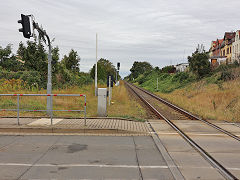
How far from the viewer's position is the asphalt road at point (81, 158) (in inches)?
179

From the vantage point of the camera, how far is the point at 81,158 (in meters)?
5.48

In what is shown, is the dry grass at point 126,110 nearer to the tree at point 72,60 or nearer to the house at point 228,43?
the tree at point 72,60

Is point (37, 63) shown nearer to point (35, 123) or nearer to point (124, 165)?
point (35, 123)

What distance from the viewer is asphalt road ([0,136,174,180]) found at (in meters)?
4.54

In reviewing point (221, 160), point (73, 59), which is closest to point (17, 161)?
point (221, 160)

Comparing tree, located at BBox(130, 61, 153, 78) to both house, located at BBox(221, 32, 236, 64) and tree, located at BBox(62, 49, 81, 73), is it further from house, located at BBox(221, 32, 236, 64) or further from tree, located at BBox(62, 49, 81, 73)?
tree, located at BBox(62, 49, 81, 73)

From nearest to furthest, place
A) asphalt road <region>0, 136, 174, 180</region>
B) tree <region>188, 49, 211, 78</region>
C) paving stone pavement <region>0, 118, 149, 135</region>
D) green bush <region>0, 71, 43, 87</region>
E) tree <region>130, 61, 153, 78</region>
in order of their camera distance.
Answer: asphalt road <region>0, 136, 174, 180</region>, paving stone pavement <region>0, 118, 149, 135</region>, green bush <region>0, 71, 43, 87</region>, tree <region>188, 49, 211, 78</region>, tree <region>130, 61, 153, 78</region>

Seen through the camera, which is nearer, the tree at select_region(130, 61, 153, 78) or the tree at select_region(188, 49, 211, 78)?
the tree at select_region(188, 49, 211, 78)

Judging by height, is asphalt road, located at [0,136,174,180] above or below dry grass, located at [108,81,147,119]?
below

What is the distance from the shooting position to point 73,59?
46.3m

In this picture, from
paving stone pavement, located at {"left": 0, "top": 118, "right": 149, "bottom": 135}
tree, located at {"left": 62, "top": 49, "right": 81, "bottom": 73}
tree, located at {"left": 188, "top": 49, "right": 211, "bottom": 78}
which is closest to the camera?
paving stone pavement, located at {"left": 0, "top": 118, "right": 149, "bottom": 135}

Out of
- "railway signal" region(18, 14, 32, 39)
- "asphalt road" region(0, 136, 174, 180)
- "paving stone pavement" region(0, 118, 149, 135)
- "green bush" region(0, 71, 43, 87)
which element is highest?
"railway signal" region(18, 14, 32, 39)

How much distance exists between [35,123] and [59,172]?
454 cm

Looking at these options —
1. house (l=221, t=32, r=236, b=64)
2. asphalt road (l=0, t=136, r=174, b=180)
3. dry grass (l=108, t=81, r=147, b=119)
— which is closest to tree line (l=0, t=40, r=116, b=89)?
dry grass (l=108, t=81, r=147, b=119)
